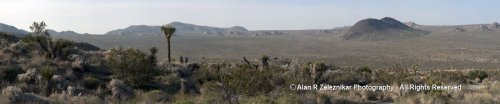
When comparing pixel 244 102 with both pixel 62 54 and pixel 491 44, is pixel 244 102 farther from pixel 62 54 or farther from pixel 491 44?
pixel 491 44

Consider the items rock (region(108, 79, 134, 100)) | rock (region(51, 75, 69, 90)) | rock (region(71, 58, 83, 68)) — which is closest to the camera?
rock (region(108, 79, 134, 100))

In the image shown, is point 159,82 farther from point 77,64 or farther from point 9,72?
point 9,72

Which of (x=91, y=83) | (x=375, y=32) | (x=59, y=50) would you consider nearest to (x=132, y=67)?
(x=91, y=83)

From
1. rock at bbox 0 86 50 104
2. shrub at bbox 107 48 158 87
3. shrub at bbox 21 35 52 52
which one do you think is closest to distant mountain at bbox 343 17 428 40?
shrub at bbox 21 35 52 52

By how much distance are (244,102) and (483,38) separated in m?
118

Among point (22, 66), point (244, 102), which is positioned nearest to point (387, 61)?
point (22, 66)

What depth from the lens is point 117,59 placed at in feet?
99.1

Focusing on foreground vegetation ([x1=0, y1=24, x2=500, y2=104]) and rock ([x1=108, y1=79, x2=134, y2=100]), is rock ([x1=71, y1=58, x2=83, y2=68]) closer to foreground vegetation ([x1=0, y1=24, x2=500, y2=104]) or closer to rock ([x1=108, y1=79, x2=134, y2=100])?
foreground vegetation ([x1=0, y1=24, x2=500, y2=104])

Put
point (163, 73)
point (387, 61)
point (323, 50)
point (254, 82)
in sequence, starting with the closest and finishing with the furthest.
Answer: point (254, 82) → point (163, 73) → point (387, 61) → point (323, 50)

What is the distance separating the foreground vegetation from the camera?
18625 millimetres

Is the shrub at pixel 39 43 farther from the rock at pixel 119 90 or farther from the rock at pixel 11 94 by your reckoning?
the rock at pixel 11 94

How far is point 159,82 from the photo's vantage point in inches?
1217

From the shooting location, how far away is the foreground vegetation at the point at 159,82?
18625 mm

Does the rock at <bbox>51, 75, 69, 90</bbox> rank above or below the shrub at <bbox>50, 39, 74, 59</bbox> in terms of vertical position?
below
